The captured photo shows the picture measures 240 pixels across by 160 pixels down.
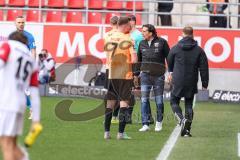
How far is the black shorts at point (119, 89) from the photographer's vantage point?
15127 millimetres

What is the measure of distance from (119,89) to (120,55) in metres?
0.70

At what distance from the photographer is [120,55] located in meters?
15.5

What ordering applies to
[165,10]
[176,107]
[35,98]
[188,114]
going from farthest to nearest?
[165,10]
[176,107]
[188,114]
[35,98]

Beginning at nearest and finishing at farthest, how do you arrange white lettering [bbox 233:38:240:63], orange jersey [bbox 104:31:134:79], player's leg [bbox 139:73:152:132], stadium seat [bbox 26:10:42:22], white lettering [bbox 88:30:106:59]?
orange jersey [bbox 104:31:134:79] < player's leg [bbox 139:73:152:132] < white lettering [bbox 233:38:240:63] < white lettering [bbox 88:30:106:59] < stadium seat [bbox 26:10:42:22]

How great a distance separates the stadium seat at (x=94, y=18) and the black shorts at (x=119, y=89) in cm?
1464

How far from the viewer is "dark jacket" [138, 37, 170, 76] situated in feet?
56.7

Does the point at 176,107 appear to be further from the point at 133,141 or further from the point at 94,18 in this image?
the point at 94,18

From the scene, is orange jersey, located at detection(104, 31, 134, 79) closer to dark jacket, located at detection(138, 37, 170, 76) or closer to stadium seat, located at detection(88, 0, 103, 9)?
dark jacket, located at detection(138, 37, 170, 76)

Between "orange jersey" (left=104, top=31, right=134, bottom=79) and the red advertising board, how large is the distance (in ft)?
41.5

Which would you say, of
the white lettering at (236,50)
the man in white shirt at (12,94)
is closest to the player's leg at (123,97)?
the man in white shirt at (12,94)

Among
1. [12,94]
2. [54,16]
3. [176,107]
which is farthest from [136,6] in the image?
[12,94]

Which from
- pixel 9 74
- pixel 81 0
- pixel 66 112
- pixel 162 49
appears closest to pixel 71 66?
pixel 81 0

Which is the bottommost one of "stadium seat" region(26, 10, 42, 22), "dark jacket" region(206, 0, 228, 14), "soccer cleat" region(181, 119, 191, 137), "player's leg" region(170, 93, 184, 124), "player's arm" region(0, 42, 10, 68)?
"soccer cleat" region(181, 119, 191, 137)

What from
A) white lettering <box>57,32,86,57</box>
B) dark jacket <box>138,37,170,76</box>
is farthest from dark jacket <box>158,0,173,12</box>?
dark jacket <box>138,37,170,76</box>
